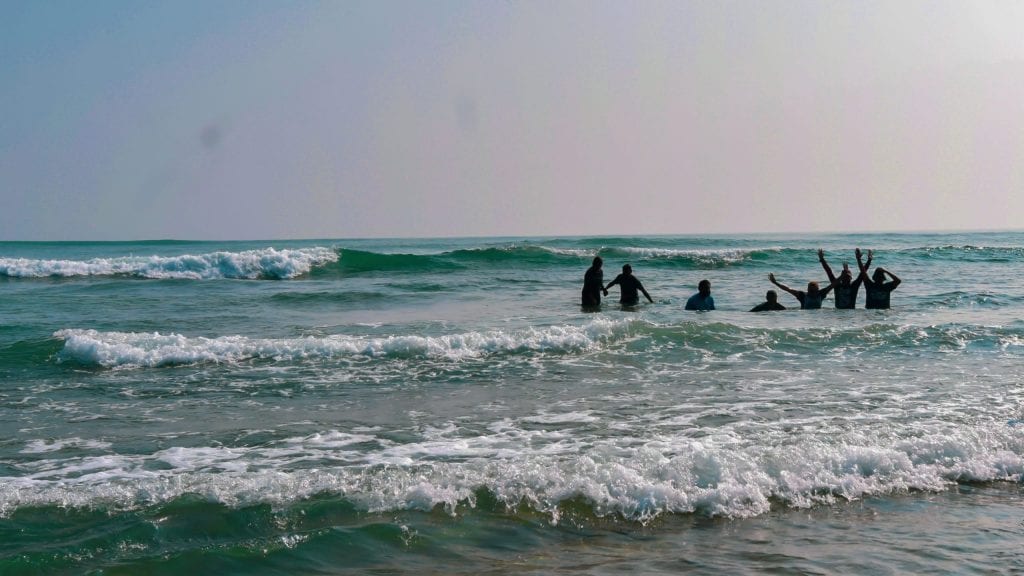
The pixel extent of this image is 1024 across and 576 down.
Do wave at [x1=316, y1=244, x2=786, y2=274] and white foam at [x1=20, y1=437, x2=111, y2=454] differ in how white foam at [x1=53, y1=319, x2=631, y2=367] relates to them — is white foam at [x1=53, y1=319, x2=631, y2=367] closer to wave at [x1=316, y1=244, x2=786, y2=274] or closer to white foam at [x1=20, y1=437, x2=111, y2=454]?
white foam at [x1=20, y1=437, x2=111, y2=454]

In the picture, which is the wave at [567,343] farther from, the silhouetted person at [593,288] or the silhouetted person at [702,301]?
the silhouetted person at [593,288]

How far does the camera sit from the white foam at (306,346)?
38.8 ft

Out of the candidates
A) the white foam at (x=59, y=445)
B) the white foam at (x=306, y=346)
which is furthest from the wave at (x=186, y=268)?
the white foam at (x=59, y=445)

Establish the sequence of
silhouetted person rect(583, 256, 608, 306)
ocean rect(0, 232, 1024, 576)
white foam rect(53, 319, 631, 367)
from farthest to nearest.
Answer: silhouetted person rect(583, 256, 608, 306), white foam rect(53, 319, 631, 367), ocean rect(0, 232, 1024, 576)

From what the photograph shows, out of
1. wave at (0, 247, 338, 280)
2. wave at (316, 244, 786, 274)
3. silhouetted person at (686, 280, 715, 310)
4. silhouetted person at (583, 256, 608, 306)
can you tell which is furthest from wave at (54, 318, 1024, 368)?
wave at (316, 244, 786, 274)

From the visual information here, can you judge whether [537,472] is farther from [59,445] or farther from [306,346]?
[306,346]

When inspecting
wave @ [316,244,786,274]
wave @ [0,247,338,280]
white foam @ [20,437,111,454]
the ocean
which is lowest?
white foam @ [20,437,111,454]

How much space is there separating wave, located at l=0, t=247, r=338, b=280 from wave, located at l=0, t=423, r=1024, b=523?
23.5 meters

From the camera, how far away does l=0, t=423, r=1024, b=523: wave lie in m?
5.59

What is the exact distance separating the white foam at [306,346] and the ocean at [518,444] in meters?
0.05

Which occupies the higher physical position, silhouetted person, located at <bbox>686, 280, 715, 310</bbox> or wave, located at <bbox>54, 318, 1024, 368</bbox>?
silhouetted person, located at <bbox>686, 280, 715, 310</bbox>

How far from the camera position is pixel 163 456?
695 centimetres

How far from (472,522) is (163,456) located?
314 cm

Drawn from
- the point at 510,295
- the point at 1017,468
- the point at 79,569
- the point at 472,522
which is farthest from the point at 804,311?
the point at 79,569
